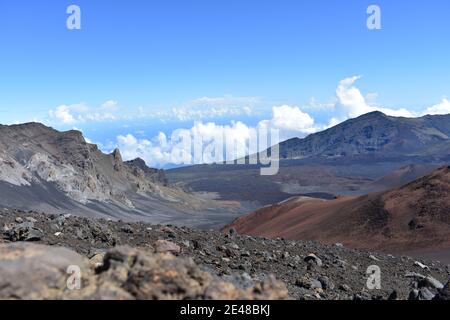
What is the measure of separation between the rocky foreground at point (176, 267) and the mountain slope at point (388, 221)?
34.1 ft

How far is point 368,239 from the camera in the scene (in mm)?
34500

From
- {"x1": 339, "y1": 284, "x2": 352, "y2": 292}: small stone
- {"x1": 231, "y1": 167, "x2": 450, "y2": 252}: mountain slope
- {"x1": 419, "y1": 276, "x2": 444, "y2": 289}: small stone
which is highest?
{"x1": 339, "y1": 284, "x2": 352, "y2": 292}: small stone

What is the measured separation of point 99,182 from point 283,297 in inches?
3683

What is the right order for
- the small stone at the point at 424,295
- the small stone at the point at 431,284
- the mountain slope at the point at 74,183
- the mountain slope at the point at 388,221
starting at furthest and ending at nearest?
1. the mountain slope at the point at 74,183
2. the mountain slope at the point at 388,221
3. the small stone at the point at 431,284
4. the small stone at the point at 424,295

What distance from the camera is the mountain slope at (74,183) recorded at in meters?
74.3

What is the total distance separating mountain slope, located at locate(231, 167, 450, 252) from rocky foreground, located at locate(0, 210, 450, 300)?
10.4 meters

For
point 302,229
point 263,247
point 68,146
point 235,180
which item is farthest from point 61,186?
point 235,180

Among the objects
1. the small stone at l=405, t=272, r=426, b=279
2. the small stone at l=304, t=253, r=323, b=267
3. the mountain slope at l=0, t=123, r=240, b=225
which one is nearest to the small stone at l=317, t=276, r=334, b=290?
the small stone at l=304, t=253, r=323, b=267

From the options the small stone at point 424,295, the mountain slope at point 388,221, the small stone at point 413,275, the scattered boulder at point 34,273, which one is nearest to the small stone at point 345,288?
the small stone at point 424,295

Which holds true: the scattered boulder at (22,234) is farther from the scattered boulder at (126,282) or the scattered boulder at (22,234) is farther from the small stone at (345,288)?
the small stone at (345,288)

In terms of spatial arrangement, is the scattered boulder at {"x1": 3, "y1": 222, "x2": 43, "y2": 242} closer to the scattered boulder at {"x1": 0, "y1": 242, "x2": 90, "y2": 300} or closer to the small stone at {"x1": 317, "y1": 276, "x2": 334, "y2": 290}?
the scattered boulder at {"x1": 0, "y1": 242, "x2": 90, "y2": 300}

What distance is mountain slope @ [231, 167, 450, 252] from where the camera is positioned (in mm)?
32469

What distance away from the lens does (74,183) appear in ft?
285
